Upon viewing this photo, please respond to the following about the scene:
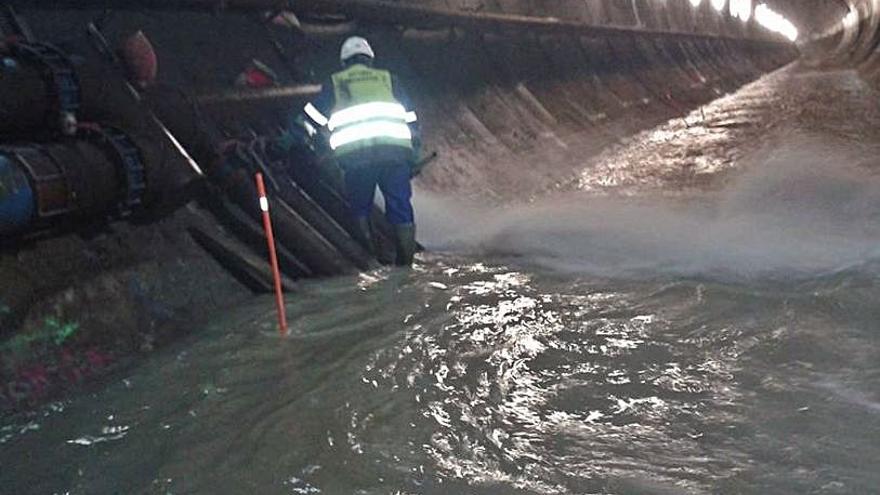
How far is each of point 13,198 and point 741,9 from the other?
42520mm

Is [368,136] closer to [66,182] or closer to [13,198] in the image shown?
[66,182]

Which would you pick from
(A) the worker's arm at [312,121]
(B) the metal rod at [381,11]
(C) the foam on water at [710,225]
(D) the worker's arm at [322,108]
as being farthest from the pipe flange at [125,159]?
(C) the foam on water at [710,225]

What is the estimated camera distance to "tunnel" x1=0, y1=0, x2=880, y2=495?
3240mm

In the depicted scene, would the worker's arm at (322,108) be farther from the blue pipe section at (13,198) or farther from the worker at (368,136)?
the blue pipe section at (13,198)

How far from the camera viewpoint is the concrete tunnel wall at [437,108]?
4.99 m

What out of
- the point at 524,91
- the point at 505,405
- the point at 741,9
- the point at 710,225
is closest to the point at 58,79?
the point at 505,405

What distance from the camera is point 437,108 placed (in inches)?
466

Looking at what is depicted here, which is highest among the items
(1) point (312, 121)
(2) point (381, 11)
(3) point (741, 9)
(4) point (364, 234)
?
(3) point (741, 9)

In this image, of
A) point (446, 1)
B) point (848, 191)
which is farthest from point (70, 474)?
point (446, 1)

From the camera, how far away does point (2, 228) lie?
4289 millimetres

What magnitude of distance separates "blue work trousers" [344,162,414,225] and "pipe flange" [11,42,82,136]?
2.46 meters

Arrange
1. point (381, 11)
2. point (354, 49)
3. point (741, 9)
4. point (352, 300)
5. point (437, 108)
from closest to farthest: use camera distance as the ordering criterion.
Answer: point (352, 300)
point (354, 49)
point (381, 11)
point (437, 108)
point (741, 9)

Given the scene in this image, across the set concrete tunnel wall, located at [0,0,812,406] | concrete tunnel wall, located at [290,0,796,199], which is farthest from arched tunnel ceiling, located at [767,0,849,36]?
concrete tunnel wall, located at [290,0,796,199]

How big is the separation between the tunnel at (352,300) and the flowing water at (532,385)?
0.7 inches
